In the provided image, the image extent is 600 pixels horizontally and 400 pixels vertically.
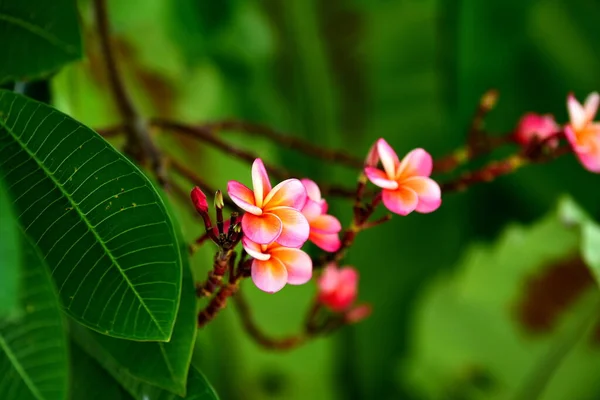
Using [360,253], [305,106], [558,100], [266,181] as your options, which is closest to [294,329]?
[360,253]

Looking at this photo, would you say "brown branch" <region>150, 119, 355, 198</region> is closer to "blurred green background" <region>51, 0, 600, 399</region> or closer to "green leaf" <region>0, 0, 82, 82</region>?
"green leaf" <region>0, 0, 82, 82</region>

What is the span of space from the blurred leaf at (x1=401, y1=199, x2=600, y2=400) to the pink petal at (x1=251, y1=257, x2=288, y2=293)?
37 cm

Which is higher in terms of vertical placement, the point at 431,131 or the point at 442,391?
the point at 431,131

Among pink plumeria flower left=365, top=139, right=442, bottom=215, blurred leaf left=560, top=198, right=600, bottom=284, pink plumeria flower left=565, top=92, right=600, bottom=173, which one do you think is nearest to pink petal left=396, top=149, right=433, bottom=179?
pink plumeria flower left=365, top=139, right=442, bottom=215

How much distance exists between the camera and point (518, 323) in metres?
0.61

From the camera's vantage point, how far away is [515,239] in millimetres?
611

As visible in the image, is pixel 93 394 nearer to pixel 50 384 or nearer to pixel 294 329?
pixel 50 384

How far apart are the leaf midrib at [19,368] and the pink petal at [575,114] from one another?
0.30 meters

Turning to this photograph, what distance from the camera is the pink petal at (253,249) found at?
250mm

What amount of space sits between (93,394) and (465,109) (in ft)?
1.64

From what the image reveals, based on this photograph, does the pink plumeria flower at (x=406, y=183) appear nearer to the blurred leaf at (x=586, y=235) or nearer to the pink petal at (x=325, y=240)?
the pink petal at (x=325, y=240)

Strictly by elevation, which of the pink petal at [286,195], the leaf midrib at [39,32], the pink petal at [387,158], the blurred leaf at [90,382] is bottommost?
the blurred leaf at [90,382]

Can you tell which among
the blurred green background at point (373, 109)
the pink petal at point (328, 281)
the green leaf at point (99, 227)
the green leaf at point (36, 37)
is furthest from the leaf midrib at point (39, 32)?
the blurred green background at point (373, 109)

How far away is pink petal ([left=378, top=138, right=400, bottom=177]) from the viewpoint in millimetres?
300
